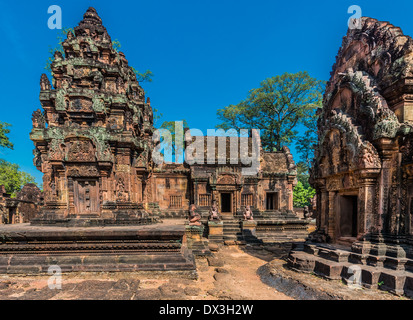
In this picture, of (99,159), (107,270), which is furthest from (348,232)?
(99,159)

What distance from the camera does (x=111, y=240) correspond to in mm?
6523

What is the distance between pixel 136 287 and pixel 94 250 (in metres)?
1.92

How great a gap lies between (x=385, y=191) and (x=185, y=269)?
558 centimetres

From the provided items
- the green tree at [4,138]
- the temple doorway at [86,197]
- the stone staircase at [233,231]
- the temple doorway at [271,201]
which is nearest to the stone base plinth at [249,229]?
the stone staircase at [233,231]

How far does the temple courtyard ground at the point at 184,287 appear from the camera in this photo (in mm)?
4977

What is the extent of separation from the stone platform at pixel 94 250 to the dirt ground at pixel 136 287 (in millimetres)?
253

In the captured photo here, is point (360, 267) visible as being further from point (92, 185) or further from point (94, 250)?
point (92, 185)

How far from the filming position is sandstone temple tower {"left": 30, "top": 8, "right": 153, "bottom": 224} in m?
8.88

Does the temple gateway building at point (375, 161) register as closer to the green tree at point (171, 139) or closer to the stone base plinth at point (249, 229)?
the stone base plinth at point (249, 229)

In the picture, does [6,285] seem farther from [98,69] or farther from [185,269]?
[98,69]

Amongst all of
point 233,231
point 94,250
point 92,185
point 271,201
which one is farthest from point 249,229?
point 94,250

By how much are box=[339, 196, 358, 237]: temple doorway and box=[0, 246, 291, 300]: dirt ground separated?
3.27 metres

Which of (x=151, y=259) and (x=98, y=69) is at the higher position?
(x=98, y=69)
